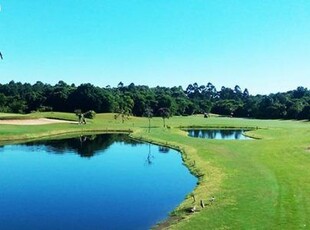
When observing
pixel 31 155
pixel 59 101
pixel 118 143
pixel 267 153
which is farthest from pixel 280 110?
pixel 31 155

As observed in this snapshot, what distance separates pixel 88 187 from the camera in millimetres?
36344

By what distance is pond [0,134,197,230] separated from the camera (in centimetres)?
2656

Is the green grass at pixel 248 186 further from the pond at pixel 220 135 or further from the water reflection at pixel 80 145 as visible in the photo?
the pond at pixel 220 135

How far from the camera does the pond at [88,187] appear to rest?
1046 inches

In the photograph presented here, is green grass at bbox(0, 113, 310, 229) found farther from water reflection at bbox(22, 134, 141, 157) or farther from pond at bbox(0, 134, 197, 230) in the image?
water reflection at bbox(22, 134, 141, 157)

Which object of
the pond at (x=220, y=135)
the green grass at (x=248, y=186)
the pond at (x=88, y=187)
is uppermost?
the pond at (x=220, y=135)

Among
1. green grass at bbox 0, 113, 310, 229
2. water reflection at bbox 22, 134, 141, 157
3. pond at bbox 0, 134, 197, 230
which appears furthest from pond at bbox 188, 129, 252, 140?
pond at bbox 0, 134, 197, 230

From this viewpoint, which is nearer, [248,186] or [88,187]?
[248,186]

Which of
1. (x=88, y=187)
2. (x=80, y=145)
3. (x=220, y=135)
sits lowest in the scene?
(x=88, y=187)

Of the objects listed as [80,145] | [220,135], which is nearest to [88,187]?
[80,145]

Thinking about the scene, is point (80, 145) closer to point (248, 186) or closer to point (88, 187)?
point (88, 187)

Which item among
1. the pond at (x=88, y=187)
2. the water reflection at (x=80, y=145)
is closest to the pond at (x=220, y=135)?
the water reflection at (x=80, y=145)

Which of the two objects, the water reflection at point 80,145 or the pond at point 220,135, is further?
the pond at point 220,135

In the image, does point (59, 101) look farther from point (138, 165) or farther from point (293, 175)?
point (293, 175)
